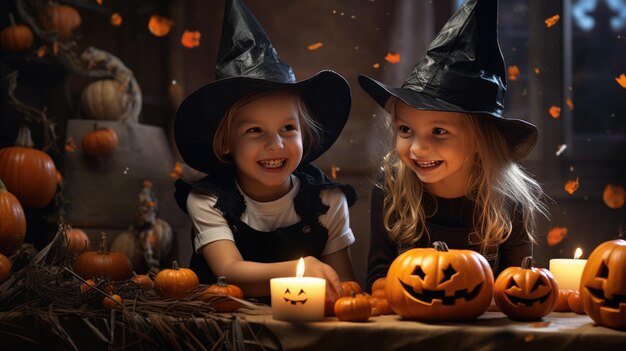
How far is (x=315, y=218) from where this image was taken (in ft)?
8.06

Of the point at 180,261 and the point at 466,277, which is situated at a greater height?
the point at 466,277

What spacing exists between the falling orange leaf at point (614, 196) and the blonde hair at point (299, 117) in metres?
2.16

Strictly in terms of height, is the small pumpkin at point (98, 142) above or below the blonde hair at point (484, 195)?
below

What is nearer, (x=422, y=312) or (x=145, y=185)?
(x=422, y=312)

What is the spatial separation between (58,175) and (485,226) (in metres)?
2.34

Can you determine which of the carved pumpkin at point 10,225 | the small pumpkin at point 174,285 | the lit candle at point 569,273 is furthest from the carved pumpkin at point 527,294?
the carved pumpkin at point 10,225

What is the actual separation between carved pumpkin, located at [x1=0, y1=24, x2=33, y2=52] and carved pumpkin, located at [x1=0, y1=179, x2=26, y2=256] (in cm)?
124

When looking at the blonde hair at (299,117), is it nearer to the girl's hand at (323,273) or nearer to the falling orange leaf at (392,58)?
the girl's hand at (323,273)

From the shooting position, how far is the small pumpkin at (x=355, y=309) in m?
1.72

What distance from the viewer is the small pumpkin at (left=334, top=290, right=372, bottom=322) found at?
172 centimetres

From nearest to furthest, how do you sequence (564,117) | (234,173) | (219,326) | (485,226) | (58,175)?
(219,326) < (485,226) < (234,173) < (58,175) < (564,117)

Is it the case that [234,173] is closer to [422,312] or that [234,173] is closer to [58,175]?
[422,312]

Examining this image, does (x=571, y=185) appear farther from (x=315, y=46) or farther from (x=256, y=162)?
(x=256, y=162)

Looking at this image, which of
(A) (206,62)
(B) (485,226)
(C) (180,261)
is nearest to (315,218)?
(B) (485,226)
